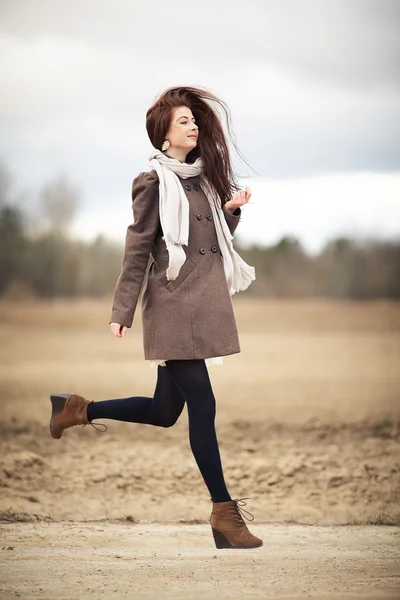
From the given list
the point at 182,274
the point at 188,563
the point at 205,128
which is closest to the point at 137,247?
the point at 182,274

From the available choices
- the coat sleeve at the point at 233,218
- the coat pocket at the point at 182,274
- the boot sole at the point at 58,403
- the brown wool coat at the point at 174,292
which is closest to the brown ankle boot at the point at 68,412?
the boot sole at the point at 58,403

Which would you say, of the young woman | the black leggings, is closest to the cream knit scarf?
the young woman

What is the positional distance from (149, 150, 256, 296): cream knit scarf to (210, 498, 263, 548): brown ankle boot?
850mm

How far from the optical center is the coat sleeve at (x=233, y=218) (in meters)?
3.68

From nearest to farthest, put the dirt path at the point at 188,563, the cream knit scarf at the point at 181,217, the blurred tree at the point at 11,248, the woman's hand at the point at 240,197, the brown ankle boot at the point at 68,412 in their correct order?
the dirt path at the point at 188,563 < the cream knit scarf at the point at 181,217 < the woman's hand at the point at 240,197 < the brown ankle boot at the point at 68,412 < the blurred tree at the point at 11,248

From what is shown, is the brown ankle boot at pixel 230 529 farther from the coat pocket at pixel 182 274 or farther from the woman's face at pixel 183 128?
the woman's face at pixel 183 128

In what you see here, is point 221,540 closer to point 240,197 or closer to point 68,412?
point 68,412

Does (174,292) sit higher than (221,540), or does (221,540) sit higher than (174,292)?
(174,292)

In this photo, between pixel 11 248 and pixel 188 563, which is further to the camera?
pixel 11 248

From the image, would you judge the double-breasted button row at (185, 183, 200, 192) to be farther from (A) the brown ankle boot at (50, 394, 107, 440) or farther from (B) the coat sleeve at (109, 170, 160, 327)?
(A) the brown ankle boot at (50, 394, 107, 440)

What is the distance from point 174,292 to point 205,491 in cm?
264

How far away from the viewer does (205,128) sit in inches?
148

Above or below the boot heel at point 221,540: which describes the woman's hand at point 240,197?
above

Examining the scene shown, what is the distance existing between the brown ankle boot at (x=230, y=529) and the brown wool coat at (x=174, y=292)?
578 mm
